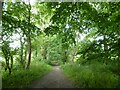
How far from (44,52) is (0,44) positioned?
25.2 metres

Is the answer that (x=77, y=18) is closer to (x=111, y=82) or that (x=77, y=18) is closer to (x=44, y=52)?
(x=111, y=82)

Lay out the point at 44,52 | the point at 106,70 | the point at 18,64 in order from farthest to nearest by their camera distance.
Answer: the point at 44,52
the point at 18,64
the point at 106,70

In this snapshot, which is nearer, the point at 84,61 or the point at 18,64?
the point at 84,61

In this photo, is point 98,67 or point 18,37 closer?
point 98,67

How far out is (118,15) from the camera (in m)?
7.12

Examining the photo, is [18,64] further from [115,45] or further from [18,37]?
[115,45]

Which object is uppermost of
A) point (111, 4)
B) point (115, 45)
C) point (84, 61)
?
point (111, 4)

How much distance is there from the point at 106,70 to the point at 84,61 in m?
3.68

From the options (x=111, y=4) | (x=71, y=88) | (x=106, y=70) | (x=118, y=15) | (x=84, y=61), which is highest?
(x=111, y=4)

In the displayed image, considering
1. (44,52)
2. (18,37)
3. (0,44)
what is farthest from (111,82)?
(44,52)

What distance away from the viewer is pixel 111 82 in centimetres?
823

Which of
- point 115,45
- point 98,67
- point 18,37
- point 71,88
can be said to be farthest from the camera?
point 18,37

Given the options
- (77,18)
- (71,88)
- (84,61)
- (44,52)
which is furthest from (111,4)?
(44,52)

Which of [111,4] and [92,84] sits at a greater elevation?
[111,4]
